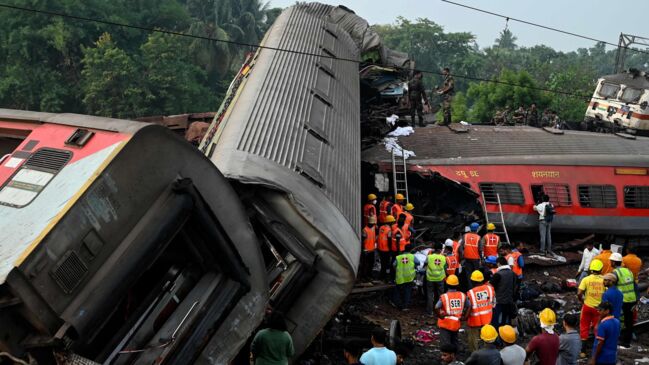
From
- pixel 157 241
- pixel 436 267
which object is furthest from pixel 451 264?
pixel 157 241

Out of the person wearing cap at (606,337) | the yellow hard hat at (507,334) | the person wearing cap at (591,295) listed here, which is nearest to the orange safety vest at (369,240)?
the person wearing cap at (591,295)

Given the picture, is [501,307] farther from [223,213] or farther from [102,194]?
[102,194]

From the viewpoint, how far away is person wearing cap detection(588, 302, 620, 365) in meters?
7.85

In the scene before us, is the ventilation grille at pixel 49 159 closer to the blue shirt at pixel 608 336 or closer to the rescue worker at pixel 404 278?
the blue shirt at pixel 608 336

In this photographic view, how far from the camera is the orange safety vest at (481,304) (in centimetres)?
883

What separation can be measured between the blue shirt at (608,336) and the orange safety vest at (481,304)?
1323 millimetres

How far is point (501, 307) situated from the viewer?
9844 mm

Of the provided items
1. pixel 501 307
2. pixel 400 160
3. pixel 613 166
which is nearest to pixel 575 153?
pixel 613 166

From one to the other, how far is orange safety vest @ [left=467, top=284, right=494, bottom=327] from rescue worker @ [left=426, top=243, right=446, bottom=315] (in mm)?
1799

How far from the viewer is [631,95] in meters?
20.0

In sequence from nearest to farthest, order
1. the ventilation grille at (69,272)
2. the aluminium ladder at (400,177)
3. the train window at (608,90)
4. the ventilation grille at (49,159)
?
1. the ventilation grille at (69,272)
2. the ventilation grille at (49,159)
3. the aluminium ladder at (400,177)
4. the train window at (608,90)

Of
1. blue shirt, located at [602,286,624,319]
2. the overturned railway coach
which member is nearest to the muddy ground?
blue shirt, located at [602,286,624,319]

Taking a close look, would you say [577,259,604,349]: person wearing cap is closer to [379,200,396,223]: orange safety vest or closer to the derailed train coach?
the derailed train coach

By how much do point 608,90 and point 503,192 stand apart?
8373mm
